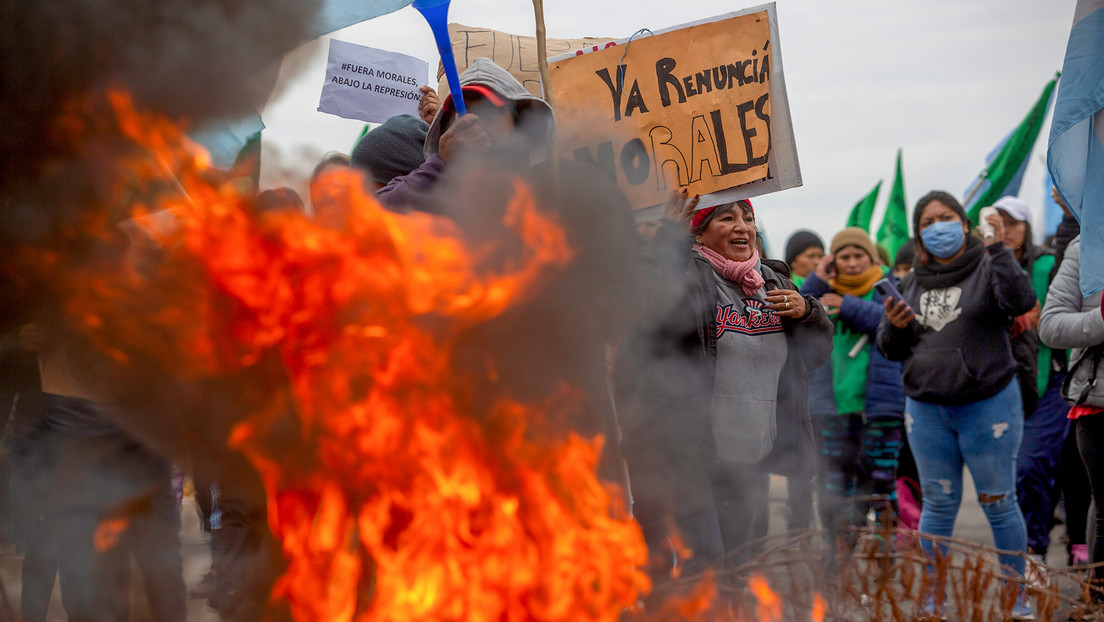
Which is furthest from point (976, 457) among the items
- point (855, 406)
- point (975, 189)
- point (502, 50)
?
point (975, 189)

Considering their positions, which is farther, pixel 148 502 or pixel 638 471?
pixel 638 471

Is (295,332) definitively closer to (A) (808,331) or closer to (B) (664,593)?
(B) (664,593)

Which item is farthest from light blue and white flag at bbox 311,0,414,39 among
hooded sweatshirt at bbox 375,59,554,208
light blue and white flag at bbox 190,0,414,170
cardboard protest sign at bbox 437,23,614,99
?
cardboard protest sign at bbox 437,23,614,99

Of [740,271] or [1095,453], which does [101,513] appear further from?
[1095,453]

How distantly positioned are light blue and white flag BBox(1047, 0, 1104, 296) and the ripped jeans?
3.10ft

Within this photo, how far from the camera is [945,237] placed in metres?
4.75

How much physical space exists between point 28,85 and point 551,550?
6.46ft

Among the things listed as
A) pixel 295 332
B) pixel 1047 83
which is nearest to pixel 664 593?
pixel 295 332

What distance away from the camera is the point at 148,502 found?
10.7ft

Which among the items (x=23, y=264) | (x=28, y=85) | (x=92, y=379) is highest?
(x=28, y=85)

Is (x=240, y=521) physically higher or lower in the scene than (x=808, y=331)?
lower

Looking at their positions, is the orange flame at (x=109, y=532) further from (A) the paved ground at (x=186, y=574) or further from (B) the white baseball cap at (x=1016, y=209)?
(B) the white baseball cap at (x=1016, y=209)

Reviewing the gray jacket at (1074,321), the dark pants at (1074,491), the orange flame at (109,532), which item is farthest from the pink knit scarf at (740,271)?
the dark pants at (1074,491)

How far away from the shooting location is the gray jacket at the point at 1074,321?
13.6 ft
